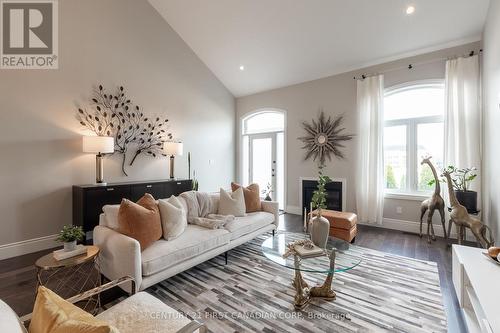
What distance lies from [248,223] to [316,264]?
135 centimetres

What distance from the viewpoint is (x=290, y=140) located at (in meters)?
5.70

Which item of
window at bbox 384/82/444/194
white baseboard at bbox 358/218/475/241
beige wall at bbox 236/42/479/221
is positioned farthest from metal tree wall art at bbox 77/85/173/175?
white baseboard at bbox 358/218/475/241

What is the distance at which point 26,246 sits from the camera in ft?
10.9

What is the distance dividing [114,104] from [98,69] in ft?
1.95

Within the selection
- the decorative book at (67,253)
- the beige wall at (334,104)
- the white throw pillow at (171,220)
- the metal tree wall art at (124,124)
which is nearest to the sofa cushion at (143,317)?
the decorative book at (67,253)

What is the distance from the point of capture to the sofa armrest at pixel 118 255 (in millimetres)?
1971

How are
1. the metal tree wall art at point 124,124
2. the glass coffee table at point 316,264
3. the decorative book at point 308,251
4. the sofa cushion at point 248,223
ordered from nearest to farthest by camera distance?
the glass coffee table at point 316,264 → the decorative book at point 308,251 → the sofa cushion at point 248,223 → the metal tree wall art at point 124,124

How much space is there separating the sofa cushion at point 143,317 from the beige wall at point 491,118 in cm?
356

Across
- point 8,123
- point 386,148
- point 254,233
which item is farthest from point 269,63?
point 8,123

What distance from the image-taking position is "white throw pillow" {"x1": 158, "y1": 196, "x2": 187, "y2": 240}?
251 centimetres

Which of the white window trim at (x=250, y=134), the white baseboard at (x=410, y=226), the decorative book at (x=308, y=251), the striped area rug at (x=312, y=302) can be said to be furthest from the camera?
the white window trim at (x=250, y=134)

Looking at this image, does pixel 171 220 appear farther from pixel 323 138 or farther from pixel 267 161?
pixel 267 161

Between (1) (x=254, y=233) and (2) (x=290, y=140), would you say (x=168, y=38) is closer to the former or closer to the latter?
(2) (x=290, y=140)

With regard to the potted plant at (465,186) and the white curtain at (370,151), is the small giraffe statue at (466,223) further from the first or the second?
the white curtain at (370,151)
